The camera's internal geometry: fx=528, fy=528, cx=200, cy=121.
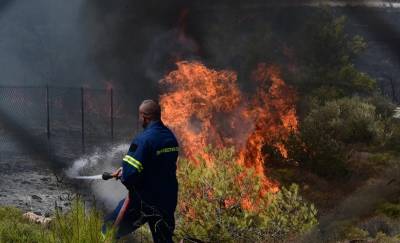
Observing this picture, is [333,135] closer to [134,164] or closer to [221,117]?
[221,117]

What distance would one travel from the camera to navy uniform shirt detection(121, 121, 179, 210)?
527 centimetres

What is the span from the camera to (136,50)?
85.6 ft

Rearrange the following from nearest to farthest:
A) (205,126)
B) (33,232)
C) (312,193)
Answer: (33,232) < (312,193) < (205,126)

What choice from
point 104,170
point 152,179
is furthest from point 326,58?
point 152,179

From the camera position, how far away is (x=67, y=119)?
26.7m

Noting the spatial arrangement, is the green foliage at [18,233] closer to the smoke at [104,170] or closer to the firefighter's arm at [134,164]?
the firefighter's arm at [134,164]

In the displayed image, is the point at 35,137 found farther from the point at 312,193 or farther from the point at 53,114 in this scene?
the point at 312,193

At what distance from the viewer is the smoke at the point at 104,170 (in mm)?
11961

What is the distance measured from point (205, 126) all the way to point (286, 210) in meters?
6.73

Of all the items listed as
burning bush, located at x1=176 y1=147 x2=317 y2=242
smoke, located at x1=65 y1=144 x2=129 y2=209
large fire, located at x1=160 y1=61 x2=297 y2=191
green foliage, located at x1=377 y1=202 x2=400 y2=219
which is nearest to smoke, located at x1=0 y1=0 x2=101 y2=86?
smoke, located at x1=65 y1=144 x2=129 y2=209

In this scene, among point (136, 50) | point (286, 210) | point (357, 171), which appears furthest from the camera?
point (136, 50)

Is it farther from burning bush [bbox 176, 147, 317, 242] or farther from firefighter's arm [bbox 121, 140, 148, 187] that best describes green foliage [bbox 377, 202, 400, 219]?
firefighter's arm [bbox 121, 140, 148, 187]

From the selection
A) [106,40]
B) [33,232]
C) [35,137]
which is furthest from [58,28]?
[33,232]

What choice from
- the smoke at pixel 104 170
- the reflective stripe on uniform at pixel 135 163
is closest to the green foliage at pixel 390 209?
the reflective stripe on uniform at pixel 135 163
